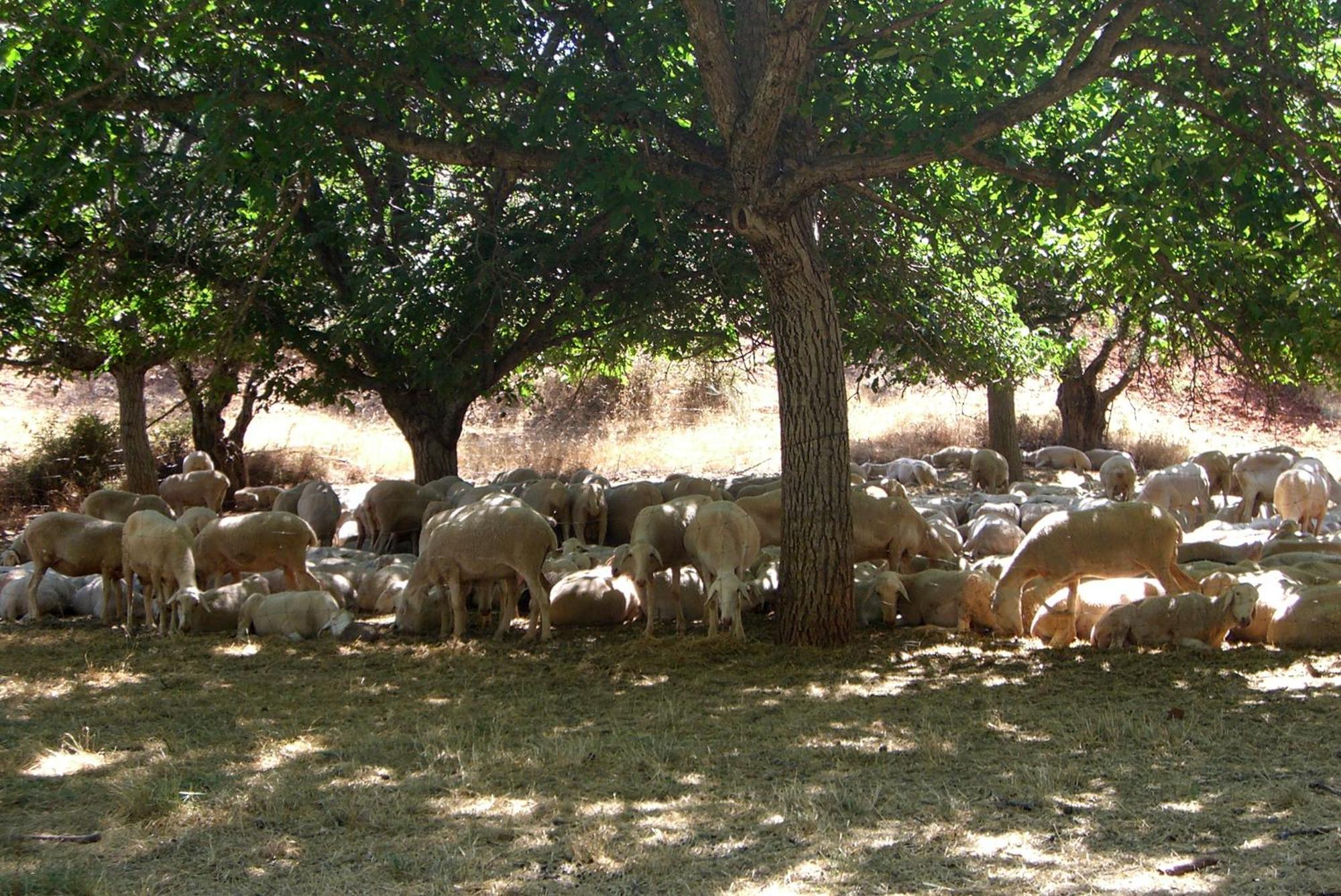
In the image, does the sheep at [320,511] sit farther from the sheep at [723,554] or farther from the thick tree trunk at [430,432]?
the sheep at [723,554]

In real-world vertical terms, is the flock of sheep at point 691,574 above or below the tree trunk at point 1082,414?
below

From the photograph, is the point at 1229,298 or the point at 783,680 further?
the point at 1229,298

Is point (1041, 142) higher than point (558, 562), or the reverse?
point (1041, 142)

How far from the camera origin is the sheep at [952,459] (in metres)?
26.5

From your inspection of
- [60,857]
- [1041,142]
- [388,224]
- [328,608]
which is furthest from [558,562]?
[60,857]

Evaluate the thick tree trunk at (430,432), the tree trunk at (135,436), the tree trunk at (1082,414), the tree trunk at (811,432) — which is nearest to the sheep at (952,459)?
the tree trunk at (1082,414)

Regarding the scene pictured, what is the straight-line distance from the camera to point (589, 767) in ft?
21.6

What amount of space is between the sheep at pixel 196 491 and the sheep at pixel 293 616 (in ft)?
30.1

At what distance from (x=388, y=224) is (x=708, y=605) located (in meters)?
5.74

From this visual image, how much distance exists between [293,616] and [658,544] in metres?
3.09

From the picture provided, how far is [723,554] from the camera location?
413 inches

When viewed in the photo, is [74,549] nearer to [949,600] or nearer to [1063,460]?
[949,600]

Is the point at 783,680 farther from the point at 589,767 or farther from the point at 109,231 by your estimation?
the point at 109,231

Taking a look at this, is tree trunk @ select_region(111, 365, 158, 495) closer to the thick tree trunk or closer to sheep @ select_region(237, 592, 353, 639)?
the thick tree trunk
